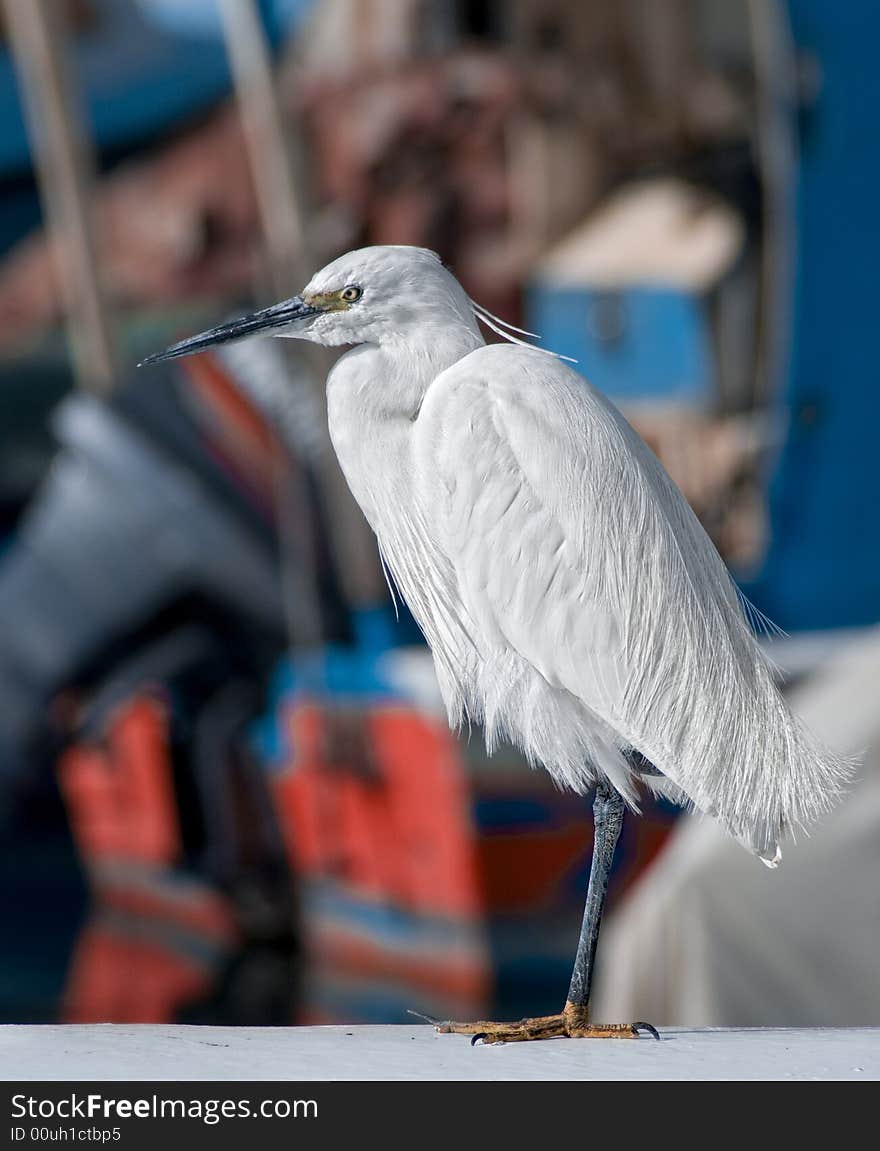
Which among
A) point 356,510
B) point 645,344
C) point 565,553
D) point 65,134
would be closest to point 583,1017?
point 565,553

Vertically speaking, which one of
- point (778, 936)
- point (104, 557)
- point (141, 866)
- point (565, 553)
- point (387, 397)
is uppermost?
point (387, 397)

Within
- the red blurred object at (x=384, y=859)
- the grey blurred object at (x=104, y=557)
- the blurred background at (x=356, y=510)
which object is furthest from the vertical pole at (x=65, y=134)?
the red blurred object at (x=384, y=859)

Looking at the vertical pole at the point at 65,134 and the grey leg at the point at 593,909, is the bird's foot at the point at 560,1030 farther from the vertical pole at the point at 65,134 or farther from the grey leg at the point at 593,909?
the vertical pole at the point at 65,134

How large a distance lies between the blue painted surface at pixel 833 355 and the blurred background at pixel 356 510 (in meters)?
0.01

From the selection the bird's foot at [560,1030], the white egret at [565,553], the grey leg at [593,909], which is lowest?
the bird's foot at [560,1030]

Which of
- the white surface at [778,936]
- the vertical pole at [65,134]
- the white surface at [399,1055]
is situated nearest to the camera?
A: the white surface at [399,1055]

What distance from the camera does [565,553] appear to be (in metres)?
1.48

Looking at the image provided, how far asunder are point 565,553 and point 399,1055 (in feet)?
1.57

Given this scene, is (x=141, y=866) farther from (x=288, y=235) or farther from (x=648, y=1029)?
(x=648, y=1029)

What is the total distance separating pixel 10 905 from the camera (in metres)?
7.01

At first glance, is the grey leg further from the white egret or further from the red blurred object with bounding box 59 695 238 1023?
the red blurred object with bounding box 59 695 238 1023

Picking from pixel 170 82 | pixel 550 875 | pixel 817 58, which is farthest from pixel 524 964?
pixel 170 82

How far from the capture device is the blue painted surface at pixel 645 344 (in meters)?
5.54

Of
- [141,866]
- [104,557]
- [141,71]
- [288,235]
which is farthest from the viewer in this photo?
[141,71]
